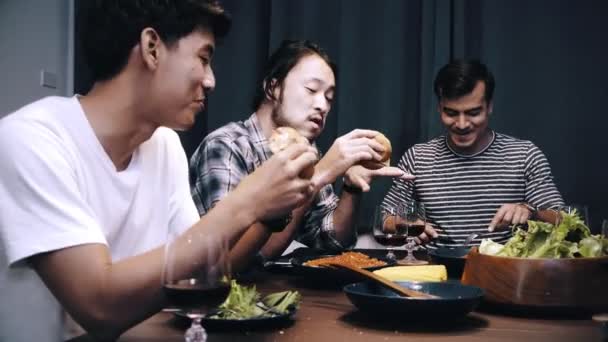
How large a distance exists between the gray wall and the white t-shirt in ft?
4.84

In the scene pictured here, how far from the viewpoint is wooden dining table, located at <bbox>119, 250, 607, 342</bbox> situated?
1063 millimetres

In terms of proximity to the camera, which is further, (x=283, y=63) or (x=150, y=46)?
(x=283, y=63)

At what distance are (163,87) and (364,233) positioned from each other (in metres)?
2.17

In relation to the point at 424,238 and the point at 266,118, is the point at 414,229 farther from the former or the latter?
the point at 266,118

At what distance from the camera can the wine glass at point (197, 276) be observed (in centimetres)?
95

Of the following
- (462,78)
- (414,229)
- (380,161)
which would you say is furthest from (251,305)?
(462,78)

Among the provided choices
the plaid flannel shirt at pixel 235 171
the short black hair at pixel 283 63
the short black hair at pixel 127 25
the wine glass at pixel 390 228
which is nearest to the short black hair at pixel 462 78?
the short black hair at pixel 283 63

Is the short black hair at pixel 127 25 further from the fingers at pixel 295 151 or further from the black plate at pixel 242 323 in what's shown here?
the black plate at pixel 242 323

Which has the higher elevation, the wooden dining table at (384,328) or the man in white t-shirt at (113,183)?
the man in white t-shirt at (113,183)

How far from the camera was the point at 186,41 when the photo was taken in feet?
4.53

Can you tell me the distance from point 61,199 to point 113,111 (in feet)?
0.83

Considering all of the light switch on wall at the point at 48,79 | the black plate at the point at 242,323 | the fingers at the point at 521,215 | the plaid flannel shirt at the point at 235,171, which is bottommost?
the black plate at the point at 242,323

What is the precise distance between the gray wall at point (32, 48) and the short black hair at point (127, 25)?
1557mm

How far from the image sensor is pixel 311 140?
103 inches
